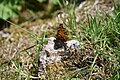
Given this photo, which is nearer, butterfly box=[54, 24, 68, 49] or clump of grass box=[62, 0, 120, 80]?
clump of grass box=[62, 0, 120, 80]

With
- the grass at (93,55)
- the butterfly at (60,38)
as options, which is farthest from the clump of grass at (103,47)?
the butterfly at (60,38)

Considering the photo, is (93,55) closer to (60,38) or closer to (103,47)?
(103,47)

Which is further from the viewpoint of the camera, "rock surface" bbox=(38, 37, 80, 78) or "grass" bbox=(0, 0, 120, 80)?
"rock surface" bbox=(38, 37, 80, 78)

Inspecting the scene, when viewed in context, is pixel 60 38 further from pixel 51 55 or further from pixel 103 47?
pixel 103 47

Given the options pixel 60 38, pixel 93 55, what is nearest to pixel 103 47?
pixel 93 55

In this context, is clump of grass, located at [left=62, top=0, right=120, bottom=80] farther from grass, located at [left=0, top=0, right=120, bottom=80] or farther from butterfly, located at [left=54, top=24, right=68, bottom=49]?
butterfly, located at [left=54, top=24, right=68, bottom=49]

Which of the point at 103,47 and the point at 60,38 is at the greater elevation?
the point at 60,38

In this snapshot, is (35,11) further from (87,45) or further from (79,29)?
(87,45)

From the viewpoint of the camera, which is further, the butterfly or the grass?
the butterfly

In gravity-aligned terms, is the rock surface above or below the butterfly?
below

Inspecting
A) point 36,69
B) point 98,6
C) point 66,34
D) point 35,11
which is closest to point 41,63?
point 36,69

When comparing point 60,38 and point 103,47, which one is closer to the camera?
point 103,47

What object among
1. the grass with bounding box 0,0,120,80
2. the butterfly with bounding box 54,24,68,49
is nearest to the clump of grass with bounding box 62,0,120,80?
the grass with bounding box 0,0,120,80
